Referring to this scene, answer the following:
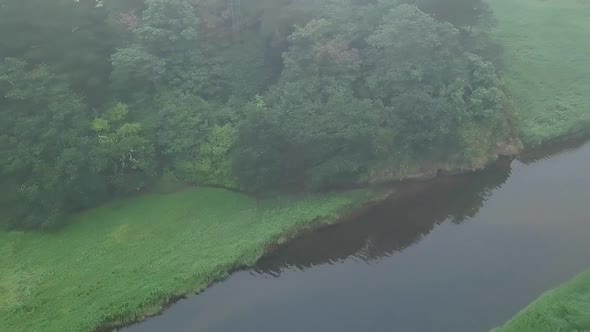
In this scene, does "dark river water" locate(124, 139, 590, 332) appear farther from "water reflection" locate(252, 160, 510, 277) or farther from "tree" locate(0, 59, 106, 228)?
"tree" locate(0, 59, 106, 228)

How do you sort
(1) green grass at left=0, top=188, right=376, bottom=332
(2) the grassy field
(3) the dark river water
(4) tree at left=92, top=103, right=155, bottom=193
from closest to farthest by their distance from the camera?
(3) the dark river water
(1) green grass at left=0, top=188, right=376, bottom=332
(4) tree at left=92, top=103, right=155, bottom=193
(2) the grassy field

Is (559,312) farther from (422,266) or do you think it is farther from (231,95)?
(231,95)

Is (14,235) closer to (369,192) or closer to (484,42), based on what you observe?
(369,192)

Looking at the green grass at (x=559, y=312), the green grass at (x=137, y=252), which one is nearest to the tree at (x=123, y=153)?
the green grass at (x=137, y=252)

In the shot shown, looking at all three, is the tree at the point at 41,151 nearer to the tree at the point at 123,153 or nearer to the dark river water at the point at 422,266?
the tree at the point at 123,153

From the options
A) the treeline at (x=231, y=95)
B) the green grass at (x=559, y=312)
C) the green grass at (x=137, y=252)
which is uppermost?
the treeline at (x=231, y=95)

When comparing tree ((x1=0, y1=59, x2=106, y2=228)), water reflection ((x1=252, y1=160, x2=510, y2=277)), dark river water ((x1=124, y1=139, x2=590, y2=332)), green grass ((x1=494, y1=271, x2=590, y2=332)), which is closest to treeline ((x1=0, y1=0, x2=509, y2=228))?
tree ((x1=0, y1=59, x2=106, y2=228))

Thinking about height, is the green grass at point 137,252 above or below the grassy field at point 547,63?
below
